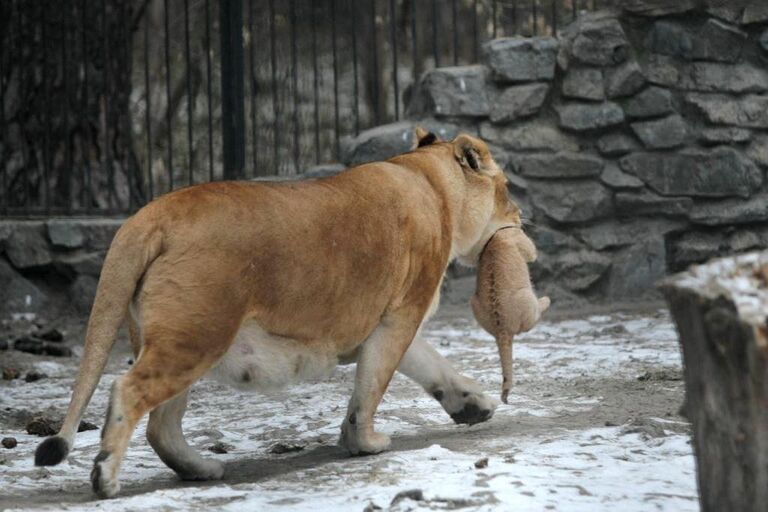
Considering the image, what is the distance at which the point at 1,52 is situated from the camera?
958 centimetres

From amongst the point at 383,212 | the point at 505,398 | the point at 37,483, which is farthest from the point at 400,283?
the point at 37,483

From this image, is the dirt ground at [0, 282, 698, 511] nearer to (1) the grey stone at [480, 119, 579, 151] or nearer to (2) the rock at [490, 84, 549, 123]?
(1) the grey stone at [480, 119, 579, 151]

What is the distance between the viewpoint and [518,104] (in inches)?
374

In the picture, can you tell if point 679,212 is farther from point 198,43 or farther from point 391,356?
point 198,43

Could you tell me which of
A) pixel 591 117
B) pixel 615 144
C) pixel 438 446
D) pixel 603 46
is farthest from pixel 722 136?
pixel 438 446

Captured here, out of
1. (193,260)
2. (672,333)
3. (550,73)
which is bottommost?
(672,333)

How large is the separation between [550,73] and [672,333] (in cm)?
234

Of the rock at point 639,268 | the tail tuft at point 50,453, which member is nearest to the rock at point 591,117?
the rock at point 639,268

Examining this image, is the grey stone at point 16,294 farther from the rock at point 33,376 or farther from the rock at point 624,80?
the rock at point 624,80

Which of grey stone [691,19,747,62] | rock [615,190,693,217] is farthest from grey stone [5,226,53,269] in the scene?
grey stone [691,19,747,62]

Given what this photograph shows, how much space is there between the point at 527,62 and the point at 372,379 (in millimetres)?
4878

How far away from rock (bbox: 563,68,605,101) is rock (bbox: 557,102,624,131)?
0.22ft

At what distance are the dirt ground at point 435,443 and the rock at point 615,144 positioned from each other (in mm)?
1711

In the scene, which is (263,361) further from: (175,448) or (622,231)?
(622,231)
